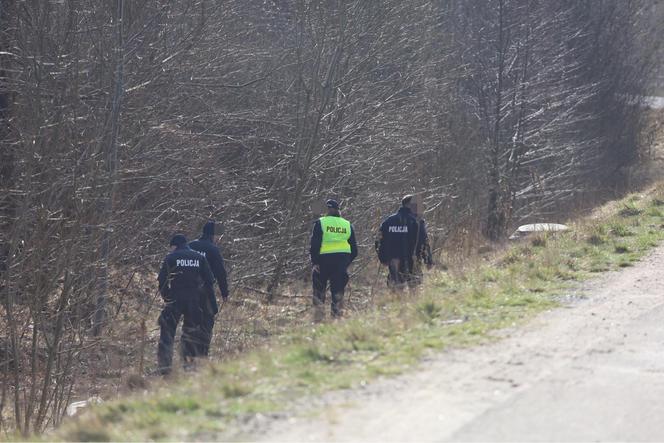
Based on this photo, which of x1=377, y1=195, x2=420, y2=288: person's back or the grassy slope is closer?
the grassy slope

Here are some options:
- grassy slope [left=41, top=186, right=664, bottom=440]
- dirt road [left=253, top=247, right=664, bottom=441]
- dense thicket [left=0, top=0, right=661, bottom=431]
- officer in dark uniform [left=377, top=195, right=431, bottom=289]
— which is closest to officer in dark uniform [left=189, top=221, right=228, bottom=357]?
dense thicket [left=0, top=0, right=661, bottom=431]

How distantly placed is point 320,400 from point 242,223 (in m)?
11.7

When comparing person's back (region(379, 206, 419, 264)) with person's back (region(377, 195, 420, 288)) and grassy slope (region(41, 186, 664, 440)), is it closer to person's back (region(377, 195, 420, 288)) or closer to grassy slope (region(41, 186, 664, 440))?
person's back (region(377, 195, 420, 288))

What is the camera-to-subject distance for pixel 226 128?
1898cm

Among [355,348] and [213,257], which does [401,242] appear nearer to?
[213,257]

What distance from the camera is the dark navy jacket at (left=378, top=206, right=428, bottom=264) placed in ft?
42.9

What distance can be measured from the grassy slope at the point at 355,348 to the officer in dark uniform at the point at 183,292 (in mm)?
2264

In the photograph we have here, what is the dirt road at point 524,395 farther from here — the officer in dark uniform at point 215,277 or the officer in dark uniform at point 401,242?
the officer in dark uniform at point 401,242

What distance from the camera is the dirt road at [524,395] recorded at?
580cm

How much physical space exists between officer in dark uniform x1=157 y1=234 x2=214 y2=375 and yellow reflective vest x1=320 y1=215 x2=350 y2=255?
1.85 meters

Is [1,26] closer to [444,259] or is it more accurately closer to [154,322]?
[154,322]

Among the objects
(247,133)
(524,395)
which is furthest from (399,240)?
(247,133)

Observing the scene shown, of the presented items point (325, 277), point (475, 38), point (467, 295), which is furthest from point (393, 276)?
point (475, 38)

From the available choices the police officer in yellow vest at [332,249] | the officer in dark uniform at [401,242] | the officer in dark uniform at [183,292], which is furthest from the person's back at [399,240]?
the officer in dark uniform at [183,292]
